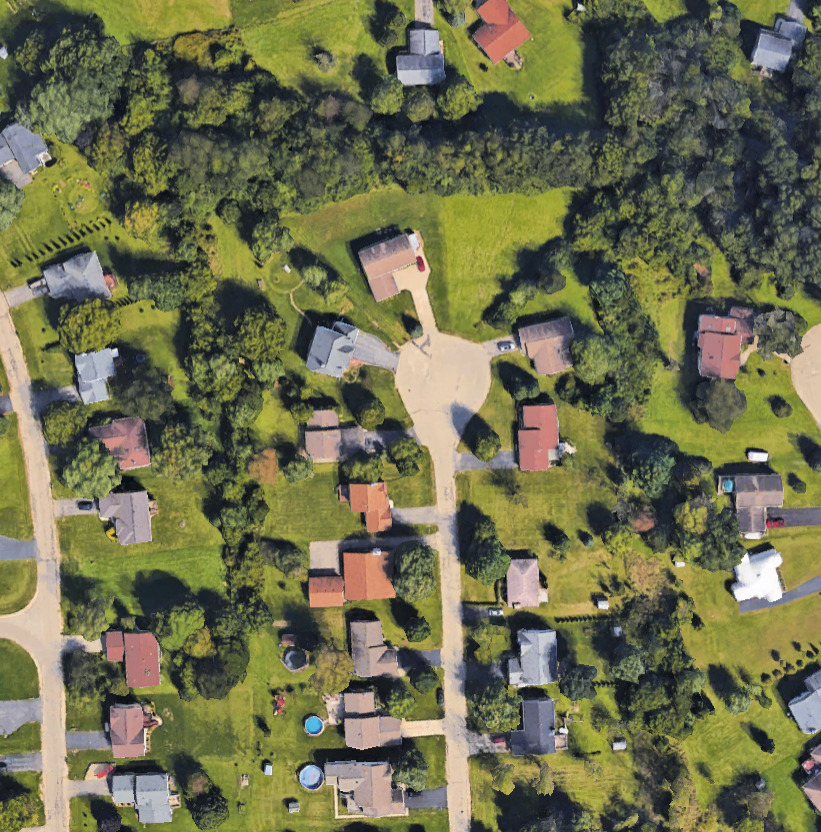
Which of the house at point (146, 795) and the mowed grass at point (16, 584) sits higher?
the mowed grass at point (16, 584)

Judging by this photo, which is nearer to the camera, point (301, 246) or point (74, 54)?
point (74, 54)

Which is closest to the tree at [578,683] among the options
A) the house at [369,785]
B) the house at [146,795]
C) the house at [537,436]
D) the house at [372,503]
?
the house at [369,785]

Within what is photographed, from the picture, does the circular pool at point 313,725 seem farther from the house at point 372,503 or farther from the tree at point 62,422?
the tree at point 62,422

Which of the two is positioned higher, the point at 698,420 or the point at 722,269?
the point at 722,269

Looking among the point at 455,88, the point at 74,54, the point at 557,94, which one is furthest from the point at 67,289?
the point at 557,94

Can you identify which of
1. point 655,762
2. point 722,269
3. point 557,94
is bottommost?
point 655,762

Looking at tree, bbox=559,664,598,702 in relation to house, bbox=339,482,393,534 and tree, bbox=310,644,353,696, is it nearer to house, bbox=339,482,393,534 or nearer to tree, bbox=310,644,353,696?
tree, bbox=310,644,353,696

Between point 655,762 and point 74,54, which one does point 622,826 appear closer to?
point 655,762
